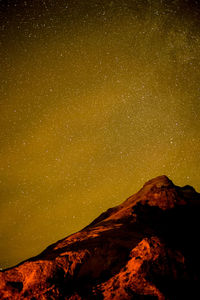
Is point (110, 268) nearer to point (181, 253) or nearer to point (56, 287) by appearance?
point (56, 287)

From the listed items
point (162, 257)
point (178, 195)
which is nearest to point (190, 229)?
point (178, 195)

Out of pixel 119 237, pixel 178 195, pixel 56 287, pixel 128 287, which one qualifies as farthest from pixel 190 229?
pixel 56 287

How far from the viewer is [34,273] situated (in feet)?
11.1

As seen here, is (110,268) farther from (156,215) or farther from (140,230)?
(156,215)

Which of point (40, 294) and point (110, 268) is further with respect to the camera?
point (110, 268)

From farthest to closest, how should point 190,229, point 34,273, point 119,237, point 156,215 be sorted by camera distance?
point 156,215 → point 190,229 → point 119,237 → point 34,273

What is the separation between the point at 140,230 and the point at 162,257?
8.12 ft

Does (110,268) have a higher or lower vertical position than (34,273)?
lower

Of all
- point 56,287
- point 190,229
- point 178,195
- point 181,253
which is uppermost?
point 56,287

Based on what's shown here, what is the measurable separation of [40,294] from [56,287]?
26 centimetres

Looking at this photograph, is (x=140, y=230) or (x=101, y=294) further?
(x=140, y=230)

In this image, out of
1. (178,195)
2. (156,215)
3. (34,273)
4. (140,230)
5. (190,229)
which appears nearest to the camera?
(34,273)

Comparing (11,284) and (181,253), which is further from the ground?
(11,284)

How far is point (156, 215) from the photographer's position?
8133mm
